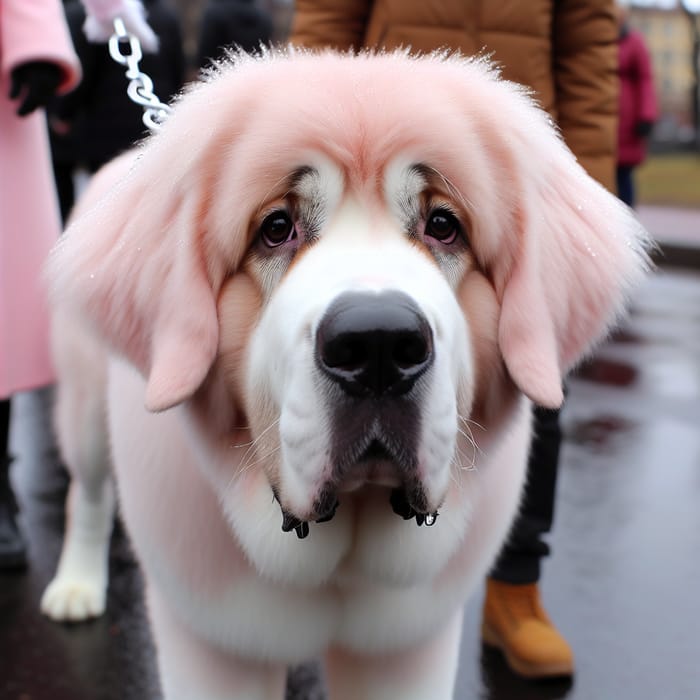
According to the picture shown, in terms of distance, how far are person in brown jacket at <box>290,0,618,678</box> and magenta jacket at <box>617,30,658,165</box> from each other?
6.43m

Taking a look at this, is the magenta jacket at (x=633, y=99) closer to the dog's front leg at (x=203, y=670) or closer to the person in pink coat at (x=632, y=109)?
the person in pink coat at (x=632, y=109)

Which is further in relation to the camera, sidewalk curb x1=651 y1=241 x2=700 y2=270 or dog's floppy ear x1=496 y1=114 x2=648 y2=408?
sidewalk curb x1=651 y1=241 x2=700 y2=270

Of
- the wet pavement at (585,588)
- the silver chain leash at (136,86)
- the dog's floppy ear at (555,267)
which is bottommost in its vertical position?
the wet pavement at (585,588)

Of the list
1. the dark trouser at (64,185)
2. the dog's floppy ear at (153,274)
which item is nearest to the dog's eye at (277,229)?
the dog's floppy ear at (153,274)

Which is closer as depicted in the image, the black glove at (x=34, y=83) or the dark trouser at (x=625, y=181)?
the black glove at (x=34, y=83)

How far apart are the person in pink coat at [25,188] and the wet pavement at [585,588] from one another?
475mm

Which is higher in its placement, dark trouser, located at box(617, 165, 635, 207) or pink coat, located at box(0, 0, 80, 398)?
pink coat, located at box(0, 0, 80, 398)

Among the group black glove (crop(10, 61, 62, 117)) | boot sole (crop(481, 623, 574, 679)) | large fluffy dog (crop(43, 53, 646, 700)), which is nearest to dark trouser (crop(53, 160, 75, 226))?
black glove (crop(10, 61, 62, 117))

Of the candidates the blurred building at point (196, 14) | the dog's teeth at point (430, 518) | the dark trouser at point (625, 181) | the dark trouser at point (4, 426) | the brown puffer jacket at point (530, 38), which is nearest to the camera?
the dog's teeth at point (430, 518)

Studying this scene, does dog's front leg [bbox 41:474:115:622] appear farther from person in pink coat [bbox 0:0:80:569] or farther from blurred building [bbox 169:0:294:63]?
blurred building [bbox 169:0:294:63]

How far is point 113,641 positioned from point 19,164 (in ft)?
5.34

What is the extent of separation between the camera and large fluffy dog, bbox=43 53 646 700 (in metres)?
1.58

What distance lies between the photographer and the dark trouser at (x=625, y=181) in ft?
30.1

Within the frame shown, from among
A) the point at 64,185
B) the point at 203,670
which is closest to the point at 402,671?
the point at 203,670
